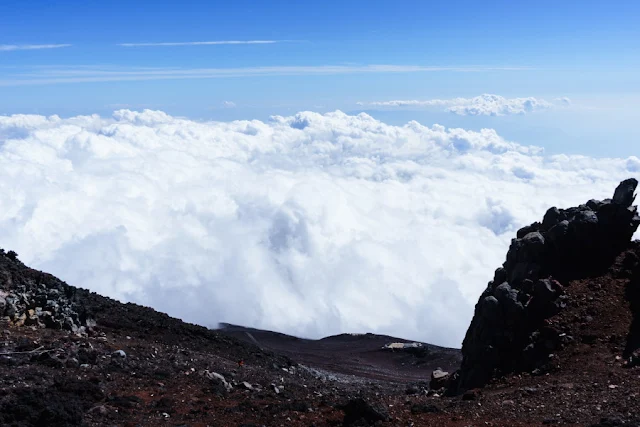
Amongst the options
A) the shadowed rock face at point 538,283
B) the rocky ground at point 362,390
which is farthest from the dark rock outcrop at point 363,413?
the shadowed rock face at point 538,283

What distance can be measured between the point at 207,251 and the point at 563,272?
177 metres

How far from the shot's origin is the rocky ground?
13562 millimetres

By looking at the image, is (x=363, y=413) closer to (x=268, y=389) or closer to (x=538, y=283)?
(x=268, y=389)

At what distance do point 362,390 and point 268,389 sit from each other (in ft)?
14.3

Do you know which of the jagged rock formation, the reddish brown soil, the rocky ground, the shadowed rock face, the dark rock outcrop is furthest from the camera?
the jagged rock formation

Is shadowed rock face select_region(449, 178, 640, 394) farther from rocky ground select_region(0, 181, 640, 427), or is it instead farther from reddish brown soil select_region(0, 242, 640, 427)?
reddish brown soil select_region(0, 242, 640, 427)

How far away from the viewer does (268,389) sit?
1853 cm

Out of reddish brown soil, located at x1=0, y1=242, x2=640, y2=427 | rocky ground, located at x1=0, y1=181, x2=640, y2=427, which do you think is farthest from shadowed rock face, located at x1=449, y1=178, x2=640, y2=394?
reddish brown soil, located at x1=0, y1=242, x2=640, y2=427

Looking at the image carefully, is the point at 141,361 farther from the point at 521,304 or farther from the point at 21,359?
the point at 521,304

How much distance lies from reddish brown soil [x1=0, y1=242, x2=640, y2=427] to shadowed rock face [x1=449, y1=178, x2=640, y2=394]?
2.07ft

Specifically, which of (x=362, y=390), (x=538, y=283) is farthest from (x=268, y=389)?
(x=538, y=283)

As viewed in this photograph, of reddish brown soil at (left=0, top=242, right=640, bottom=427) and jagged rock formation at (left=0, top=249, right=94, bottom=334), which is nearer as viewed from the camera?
reddish brown soil at (left=0, top=242, right=640, bottom=427)

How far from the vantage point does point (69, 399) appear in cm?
1393

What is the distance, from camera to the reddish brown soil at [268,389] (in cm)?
1335
